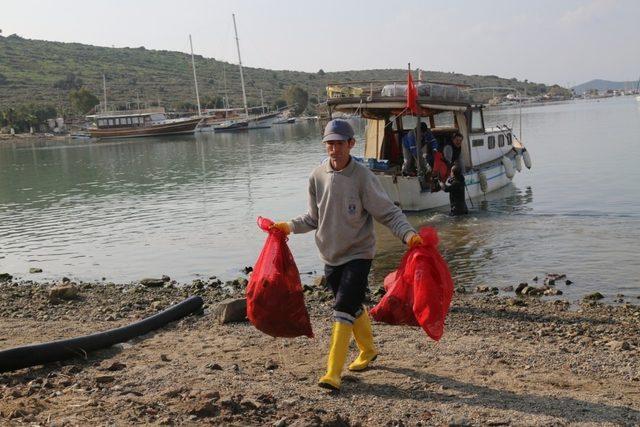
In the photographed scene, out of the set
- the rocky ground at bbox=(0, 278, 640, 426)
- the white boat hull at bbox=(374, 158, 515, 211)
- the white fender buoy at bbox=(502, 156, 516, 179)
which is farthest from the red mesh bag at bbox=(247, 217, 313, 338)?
the white fender buoy at bbox=(502, 156, 516, 179)

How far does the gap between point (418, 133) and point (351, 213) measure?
479 inches

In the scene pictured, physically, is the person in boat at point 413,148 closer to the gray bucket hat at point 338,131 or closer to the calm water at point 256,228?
the calm water at point 256,228

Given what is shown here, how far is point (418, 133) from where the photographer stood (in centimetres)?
1736

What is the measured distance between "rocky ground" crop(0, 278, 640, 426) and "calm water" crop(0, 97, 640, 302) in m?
3.18

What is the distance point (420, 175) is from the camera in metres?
18.1

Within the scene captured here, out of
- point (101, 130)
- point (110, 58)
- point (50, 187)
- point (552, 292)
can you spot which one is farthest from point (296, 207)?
point (110, 58)

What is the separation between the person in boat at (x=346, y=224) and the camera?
5.51 metres

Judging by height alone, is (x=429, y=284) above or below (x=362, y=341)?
above

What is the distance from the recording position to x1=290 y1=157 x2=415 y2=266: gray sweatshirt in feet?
18.2

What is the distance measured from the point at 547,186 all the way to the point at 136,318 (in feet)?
60.3

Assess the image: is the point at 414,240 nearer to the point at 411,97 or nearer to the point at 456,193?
the point at 411,97

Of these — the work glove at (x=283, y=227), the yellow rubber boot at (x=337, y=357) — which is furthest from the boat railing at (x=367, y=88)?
the yellow rubber boot at (x=337, y=357)

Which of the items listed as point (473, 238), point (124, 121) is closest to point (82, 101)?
point (124, 121)

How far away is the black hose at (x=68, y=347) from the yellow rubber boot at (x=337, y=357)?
2493mm
